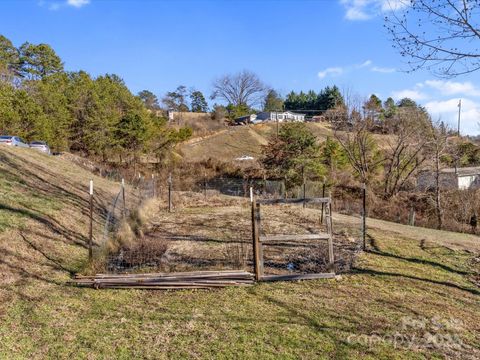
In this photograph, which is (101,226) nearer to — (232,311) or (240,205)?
(232,311)

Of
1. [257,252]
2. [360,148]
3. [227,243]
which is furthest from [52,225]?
[360,148]

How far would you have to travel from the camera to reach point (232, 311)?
5.47 meters

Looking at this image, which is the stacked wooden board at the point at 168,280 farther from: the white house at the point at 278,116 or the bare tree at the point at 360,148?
the white house at the point at 278,116

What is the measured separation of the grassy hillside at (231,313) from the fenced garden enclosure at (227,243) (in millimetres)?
455

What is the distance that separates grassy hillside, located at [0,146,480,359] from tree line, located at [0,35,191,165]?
68.0 feet

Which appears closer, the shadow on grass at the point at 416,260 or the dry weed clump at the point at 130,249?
the dry weed clump at the point at 130,249

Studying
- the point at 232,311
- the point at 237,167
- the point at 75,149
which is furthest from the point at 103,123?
the point at 232,311

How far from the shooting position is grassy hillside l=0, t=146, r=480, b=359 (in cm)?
439

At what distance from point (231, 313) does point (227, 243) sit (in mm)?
4441

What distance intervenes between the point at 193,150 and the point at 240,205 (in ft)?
104

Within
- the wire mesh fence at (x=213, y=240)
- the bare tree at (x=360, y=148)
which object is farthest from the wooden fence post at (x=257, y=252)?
the bare tree at (x=360, y=148)

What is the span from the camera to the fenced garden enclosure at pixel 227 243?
6.96m

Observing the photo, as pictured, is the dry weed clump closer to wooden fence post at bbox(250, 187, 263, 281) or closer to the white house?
wooden fence post at bbox(250, 187, 263, 281)

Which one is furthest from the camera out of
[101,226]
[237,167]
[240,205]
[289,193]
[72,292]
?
[237,167]
